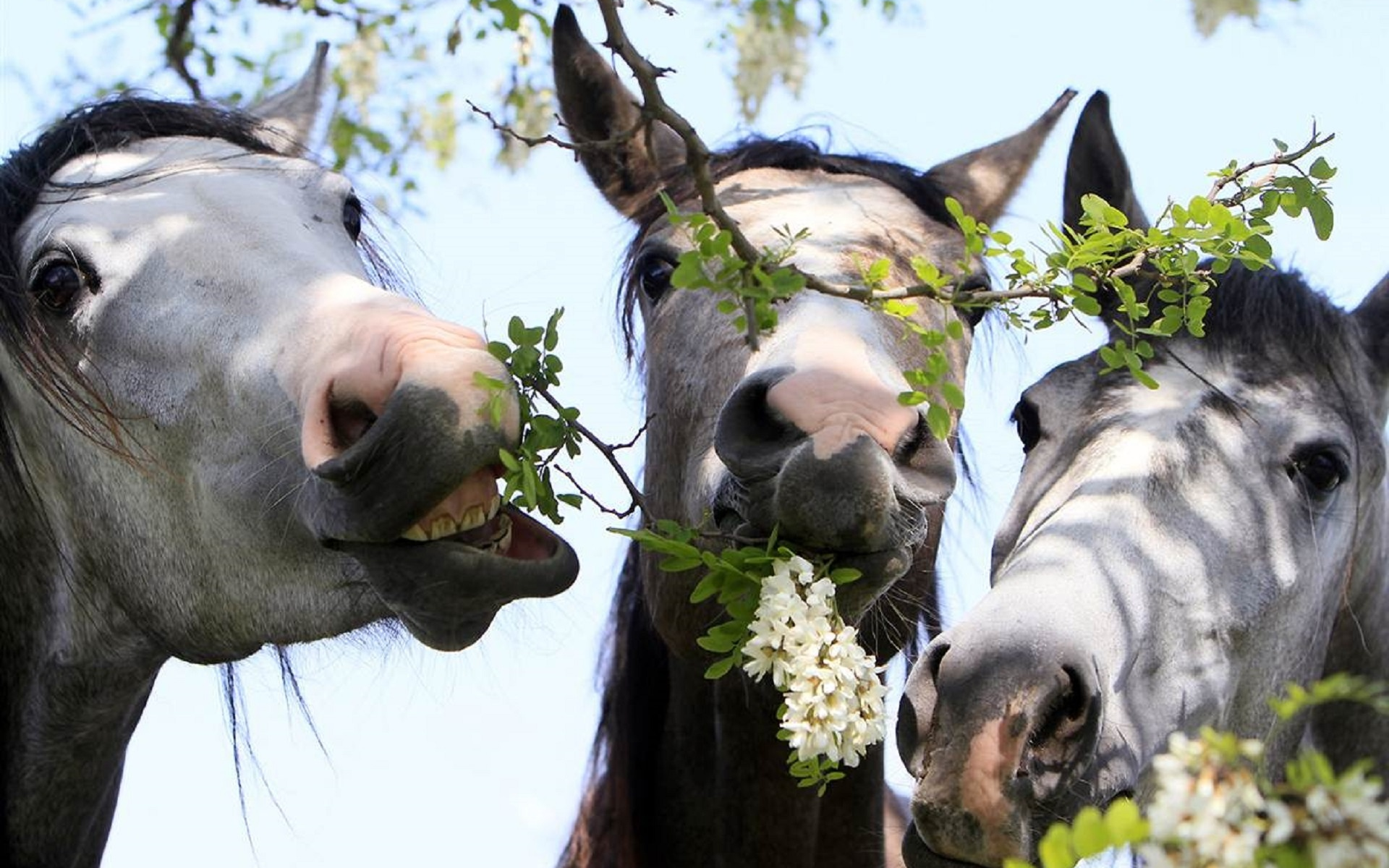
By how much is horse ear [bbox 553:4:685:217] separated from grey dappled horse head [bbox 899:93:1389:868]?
151 centimetres

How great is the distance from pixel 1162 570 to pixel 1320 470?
2.14ft

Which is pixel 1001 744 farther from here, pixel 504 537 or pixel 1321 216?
pixel 1321 216

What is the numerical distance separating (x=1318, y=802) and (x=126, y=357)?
3.17 meters

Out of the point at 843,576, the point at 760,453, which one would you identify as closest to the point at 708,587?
the point at 843,576

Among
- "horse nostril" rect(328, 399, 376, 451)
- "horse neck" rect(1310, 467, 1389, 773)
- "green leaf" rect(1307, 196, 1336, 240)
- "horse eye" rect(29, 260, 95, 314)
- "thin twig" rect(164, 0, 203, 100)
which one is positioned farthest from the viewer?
"thin twig" rect(164, 0, 203, 100)

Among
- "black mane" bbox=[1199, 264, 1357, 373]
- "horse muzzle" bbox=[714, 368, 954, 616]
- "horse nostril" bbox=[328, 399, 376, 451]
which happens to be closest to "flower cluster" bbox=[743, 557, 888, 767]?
"horse muzzle" bbox=[714, 368, 954, 616]

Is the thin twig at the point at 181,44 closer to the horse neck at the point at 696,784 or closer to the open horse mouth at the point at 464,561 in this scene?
the horse neck at the point at 696,784

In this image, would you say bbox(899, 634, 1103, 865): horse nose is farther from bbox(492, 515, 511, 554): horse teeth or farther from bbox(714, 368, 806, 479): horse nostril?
bbox(492, 515, 511, 554): horse teeth

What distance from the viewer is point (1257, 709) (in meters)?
4.13

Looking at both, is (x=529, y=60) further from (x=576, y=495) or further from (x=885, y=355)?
(x=576, y=495)

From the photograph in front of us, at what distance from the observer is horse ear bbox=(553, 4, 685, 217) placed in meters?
5.54

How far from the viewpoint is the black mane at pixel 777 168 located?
5.26 metres

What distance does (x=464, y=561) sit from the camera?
3.40m

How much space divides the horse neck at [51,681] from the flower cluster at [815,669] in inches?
75.6
